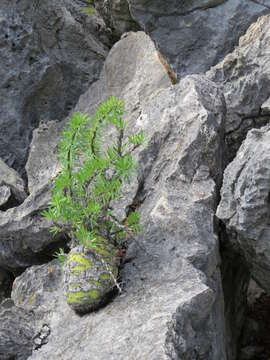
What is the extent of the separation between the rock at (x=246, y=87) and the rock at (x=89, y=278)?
2.07 m


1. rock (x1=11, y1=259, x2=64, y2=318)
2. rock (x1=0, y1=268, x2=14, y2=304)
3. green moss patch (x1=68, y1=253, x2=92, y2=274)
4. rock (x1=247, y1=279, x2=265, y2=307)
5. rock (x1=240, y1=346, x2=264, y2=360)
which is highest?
green moss patch (x1=68, y1=253, x2=92, y2=274)

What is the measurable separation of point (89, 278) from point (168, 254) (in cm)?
67

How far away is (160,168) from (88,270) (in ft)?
4.66

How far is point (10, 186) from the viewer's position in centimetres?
618

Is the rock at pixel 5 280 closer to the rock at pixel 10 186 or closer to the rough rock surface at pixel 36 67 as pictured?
the rock at pixel 10 186

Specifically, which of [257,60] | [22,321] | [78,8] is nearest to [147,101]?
[257,60]

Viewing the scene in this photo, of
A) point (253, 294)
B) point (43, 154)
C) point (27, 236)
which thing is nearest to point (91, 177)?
point (27, 236)

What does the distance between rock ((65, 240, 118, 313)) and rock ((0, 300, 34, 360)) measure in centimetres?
47

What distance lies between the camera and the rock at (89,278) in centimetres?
387

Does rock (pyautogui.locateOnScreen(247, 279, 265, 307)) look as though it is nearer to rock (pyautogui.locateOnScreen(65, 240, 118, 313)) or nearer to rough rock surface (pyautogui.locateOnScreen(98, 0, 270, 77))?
rough rock surface (pyautogui.locateOnScreen(98, 0, 270, 77))

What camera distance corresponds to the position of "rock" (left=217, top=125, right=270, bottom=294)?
3.95m

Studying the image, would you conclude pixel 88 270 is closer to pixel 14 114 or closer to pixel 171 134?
pixel 171 134

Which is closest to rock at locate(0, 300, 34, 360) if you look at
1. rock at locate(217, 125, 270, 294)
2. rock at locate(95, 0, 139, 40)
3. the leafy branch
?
the leafy branch

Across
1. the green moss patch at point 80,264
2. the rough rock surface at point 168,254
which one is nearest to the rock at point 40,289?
the rough rock surface at point 168,254
